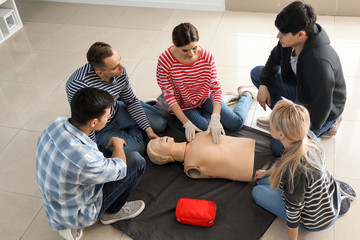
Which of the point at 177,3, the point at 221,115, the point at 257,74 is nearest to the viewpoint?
the point at 221,115

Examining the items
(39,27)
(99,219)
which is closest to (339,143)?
(99,219)

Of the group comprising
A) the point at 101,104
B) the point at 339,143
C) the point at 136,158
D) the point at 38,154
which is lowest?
the point at 339,143

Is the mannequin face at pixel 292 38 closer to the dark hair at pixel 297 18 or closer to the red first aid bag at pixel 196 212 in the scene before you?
the dark hair at pixel 297 18

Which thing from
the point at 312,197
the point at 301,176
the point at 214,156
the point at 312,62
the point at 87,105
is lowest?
the point at 214,156

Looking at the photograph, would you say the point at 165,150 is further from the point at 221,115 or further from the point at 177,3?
the point at 177,3

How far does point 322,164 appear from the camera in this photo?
5.32 feet

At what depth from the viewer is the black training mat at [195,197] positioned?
76.4 inches

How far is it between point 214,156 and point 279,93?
73 cm

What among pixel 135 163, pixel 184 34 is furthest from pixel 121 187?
pixel 184 34

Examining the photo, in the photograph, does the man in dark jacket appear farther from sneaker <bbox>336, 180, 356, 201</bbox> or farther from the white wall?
the white wall

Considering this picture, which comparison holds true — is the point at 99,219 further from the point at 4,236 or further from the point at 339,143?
the point at 339,143

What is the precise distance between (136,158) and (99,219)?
0.45 metres

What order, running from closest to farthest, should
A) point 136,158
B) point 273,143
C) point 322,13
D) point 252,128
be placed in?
point 136,158
point 273,143
point 252,128
point 322,13

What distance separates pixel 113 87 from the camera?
2211 mm
